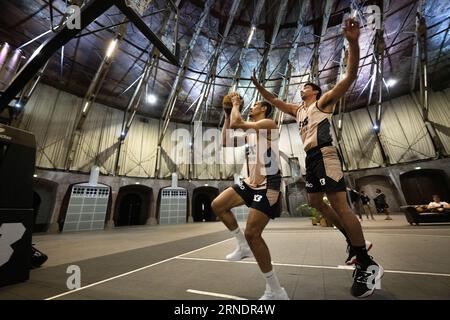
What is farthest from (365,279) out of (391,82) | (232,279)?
(391,82)

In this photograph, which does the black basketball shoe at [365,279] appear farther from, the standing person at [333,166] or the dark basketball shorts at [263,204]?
the dark basketball shorts at [263,204]

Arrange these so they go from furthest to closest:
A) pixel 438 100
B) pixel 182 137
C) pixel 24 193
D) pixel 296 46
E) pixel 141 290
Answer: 1. pixel 182 137
2. pixel 438 100
3. pixel 296 46
4. pixel 24 193
5. pixel 141 290

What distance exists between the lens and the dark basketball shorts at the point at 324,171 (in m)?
1.78

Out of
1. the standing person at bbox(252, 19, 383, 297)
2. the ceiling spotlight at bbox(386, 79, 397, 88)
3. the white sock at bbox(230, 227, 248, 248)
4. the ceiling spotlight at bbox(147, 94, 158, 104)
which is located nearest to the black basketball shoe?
the standing person at bbox(252, 19, 383, 297)

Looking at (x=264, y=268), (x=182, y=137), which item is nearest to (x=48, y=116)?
(x=182, y=137)

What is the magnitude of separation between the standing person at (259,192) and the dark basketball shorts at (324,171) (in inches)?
13.9

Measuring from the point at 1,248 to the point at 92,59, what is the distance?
14.2 m

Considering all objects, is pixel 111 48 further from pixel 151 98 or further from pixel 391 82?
Result: pixel 391 82

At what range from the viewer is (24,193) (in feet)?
7.56

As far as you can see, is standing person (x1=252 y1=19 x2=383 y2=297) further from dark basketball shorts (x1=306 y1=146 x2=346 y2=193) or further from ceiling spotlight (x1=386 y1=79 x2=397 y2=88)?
ceiling spotlight (x1=386 y1=79 x2=397 y2=88)

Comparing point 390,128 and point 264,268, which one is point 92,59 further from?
point 390,128

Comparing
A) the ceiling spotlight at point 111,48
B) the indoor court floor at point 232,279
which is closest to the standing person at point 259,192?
the indoor court floor at point 232,279

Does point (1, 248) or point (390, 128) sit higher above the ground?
point (390, 128)
